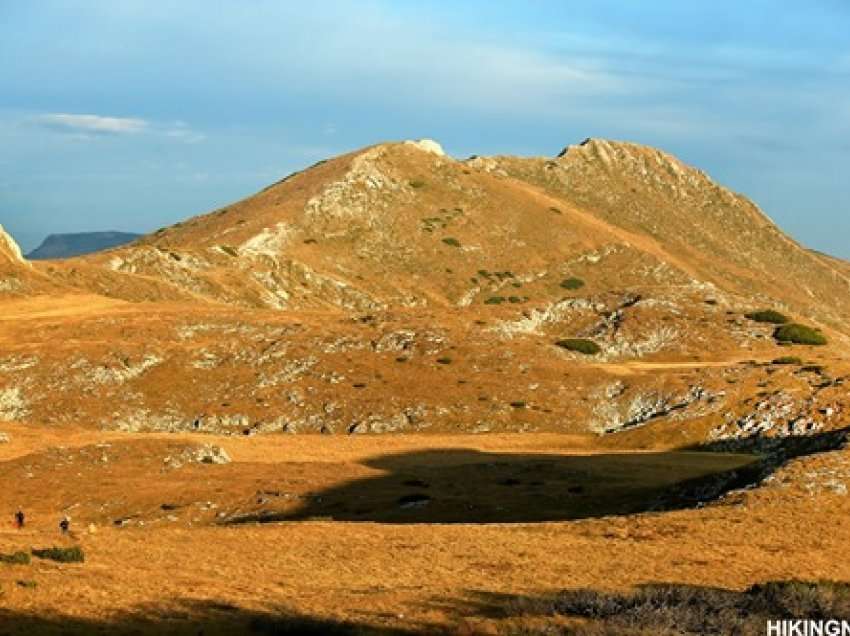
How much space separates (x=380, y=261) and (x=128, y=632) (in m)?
152

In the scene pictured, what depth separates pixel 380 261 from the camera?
172000 mm

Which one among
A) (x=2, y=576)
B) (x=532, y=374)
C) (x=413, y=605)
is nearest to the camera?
(x=413, y=605)

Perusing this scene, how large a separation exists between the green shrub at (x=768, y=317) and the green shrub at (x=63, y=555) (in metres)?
88.3

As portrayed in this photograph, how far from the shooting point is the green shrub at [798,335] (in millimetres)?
98125

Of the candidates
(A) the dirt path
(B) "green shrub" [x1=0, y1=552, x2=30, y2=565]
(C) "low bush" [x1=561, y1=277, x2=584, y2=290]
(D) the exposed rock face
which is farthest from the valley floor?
(C) "low bush" [x1=561, y1=277, x2=584, y2=290]

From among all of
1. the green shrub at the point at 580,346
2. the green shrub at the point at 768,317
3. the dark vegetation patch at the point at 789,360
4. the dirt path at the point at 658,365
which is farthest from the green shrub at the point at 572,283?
the dark vegetation patch at the point at 789,360

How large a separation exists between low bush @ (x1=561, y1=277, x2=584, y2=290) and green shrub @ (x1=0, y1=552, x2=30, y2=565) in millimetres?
151951

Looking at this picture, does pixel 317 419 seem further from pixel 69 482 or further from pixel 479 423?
pixel 69 482

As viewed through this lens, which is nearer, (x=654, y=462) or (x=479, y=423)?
(x=654, y=462)

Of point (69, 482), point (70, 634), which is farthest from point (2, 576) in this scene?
point (69, 482)

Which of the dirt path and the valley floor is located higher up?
the dirt path

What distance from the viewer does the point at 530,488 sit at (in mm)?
49062

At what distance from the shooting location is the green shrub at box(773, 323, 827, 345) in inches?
3863

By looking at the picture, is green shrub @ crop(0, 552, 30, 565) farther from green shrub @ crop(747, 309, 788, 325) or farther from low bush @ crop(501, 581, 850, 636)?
green shrub @ crop(747, 309, 788, 325)
